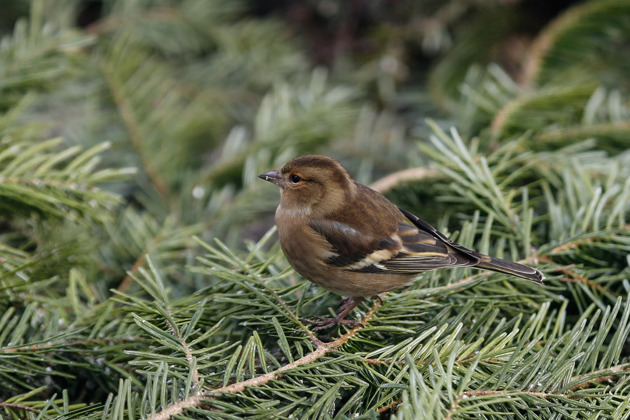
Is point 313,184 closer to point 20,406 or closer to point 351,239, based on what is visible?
point 351,239

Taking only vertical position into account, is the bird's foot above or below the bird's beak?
below

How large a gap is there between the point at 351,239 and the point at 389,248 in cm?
12

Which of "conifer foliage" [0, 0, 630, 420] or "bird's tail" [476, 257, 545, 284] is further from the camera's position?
"bird's tail" [476, 257, 545, 284]

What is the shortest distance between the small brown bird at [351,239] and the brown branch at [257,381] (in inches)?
6.1

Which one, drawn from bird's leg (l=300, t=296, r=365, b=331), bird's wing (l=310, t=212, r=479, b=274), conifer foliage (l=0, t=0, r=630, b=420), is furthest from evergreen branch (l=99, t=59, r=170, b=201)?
bird's leg (l=300, t=296, r=365, b=331)

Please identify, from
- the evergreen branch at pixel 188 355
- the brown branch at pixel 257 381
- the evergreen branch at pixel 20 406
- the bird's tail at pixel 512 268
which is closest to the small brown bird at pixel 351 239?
the bird's tail at pixel 512 268

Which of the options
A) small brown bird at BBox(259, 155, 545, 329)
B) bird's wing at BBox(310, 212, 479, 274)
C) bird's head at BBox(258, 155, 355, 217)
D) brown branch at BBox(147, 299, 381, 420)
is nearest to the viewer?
brown branch at BBox(147, 299, 381, 420)

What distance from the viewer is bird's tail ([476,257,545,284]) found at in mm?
1494

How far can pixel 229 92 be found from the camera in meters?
2.94

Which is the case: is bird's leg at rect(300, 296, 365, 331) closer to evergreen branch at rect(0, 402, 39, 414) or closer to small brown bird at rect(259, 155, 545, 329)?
small brown bird at rect(259, 155, 545, 329)

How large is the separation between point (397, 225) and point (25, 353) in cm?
115

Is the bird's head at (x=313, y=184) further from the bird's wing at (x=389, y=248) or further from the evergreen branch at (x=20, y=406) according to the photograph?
the evergreen branch at (x=20, y=406)

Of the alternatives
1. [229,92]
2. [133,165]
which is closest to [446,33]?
[229,92]

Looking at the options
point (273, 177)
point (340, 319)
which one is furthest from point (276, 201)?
point (340, 319)
